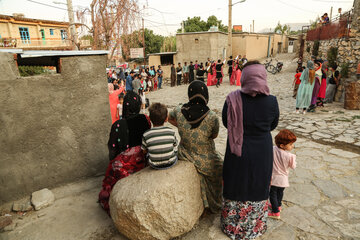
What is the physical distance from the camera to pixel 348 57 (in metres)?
10.2

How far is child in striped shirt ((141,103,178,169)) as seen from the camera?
Result: 2469 millimetres

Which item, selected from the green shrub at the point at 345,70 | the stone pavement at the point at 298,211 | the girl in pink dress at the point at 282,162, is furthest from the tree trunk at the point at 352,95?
the girl in pink dress at the point at 282,162

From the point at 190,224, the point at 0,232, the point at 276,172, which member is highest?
the point at 276,172

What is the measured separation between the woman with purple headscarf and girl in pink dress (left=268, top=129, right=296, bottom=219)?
36 centimetres

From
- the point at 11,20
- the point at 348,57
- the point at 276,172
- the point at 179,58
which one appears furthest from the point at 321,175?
the point at 11,20

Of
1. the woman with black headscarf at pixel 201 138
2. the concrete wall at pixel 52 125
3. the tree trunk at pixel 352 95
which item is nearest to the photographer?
the woman with black headscarf at pixel 201 138

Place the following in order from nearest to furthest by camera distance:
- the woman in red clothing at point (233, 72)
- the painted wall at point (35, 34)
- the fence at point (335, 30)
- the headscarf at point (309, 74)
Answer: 1. the headscarf at point (309, 74)
2. the fence at point (335, 30)
3. the woman in red clothing at point (233, 72)
4. the painted wall at point (35, 34)

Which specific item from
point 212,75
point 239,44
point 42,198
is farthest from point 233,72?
point 42,198

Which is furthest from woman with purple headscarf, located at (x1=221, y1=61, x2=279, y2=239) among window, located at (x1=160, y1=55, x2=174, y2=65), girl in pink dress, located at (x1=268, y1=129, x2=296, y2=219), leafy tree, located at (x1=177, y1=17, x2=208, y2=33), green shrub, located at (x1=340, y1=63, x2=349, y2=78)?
leafy tree, located at (x1=177, y1=17, x2=208, y2=33)

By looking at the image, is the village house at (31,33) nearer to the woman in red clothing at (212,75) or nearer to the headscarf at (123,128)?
the woman in red clothing at (212,75)

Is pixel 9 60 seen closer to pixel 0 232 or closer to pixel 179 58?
pixel 0 232

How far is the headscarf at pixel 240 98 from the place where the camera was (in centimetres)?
213

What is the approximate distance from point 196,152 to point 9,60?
8.98 ft

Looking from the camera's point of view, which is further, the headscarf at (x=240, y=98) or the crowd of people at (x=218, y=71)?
the crowd of people at (x=218, y=71)
